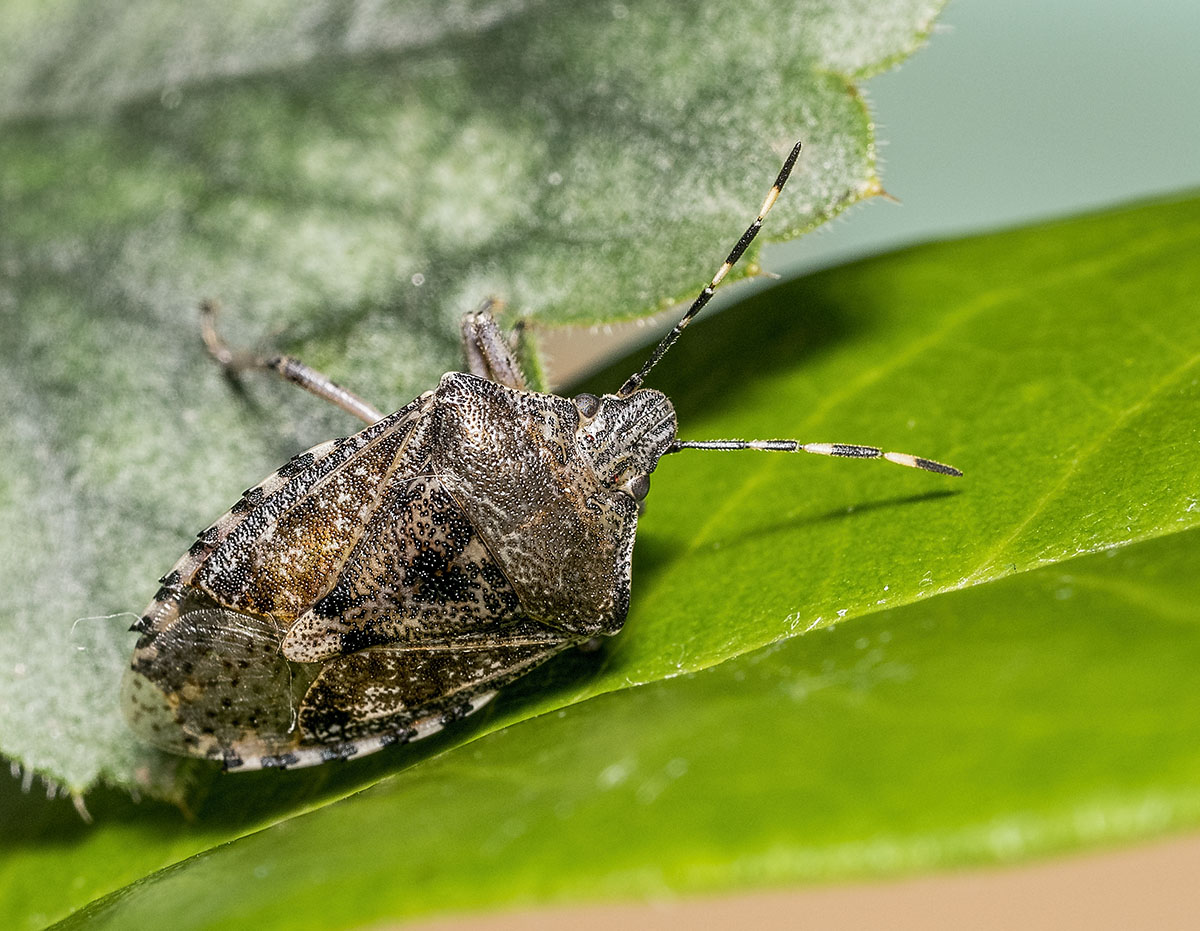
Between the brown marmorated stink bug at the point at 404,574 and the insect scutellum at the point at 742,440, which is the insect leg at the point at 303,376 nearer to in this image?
the brown marmorated stink bug at the point at 404,574

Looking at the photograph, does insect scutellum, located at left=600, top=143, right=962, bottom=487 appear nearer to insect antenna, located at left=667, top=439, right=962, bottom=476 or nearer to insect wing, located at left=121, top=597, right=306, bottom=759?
insect antenna, located at left=667, top=439, right=962, bottom=476

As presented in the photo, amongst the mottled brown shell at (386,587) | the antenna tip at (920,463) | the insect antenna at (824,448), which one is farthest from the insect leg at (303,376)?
the antenna tip at (920,463)

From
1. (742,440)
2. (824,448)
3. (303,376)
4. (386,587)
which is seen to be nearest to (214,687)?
(386,587)

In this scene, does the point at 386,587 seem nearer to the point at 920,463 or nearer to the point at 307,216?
the point at 307,216

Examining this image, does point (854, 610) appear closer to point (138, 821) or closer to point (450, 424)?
point (450, 424)

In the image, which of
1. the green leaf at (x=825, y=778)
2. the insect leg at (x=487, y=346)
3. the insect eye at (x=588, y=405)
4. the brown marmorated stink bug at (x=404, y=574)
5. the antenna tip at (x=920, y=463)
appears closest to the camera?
the green leaf at (x=825, y=778)

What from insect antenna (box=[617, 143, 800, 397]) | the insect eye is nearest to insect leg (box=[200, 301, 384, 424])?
the insect eye
